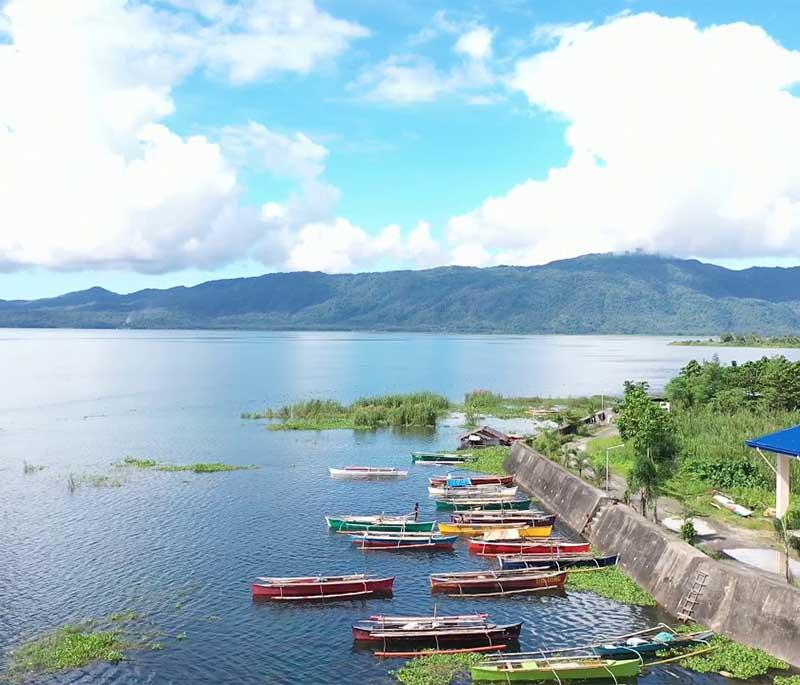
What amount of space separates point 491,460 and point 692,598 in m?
39.0

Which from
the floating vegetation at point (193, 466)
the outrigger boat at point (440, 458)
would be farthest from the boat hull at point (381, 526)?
the outrigger boat at point (440, 458)

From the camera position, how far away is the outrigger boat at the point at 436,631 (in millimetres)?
27578

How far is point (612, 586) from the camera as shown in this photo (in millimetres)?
33375

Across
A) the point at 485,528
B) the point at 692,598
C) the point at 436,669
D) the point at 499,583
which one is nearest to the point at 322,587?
the point at 436,669

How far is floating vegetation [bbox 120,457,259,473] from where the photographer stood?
62719 millimetres

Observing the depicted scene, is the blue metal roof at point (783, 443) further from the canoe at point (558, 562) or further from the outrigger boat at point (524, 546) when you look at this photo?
the outrigger boat at point (524, 546)

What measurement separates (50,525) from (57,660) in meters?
20.7

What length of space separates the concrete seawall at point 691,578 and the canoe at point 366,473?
730 inches

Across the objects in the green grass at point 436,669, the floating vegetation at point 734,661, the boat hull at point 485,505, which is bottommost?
the green grass at point 436,669

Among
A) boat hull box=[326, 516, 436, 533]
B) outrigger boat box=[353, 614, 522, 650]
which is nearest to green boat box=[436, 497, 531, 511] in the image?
boat hull box=[326, 516, 436, 533]

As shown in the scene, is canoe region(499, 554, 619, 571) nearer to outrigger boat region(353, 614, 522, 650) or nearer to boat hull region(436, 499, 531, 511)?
outrigger boat region(353, 614, 522, 650)

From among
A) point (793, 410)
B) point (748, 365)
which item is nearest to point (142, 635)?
point (793, 410)

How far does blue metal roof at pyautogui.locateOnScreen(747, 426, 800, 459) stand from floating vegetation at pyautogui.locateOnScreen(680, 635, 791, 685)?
30.9 feet

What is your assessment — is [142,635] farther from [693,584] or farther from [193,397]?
[193,397]
